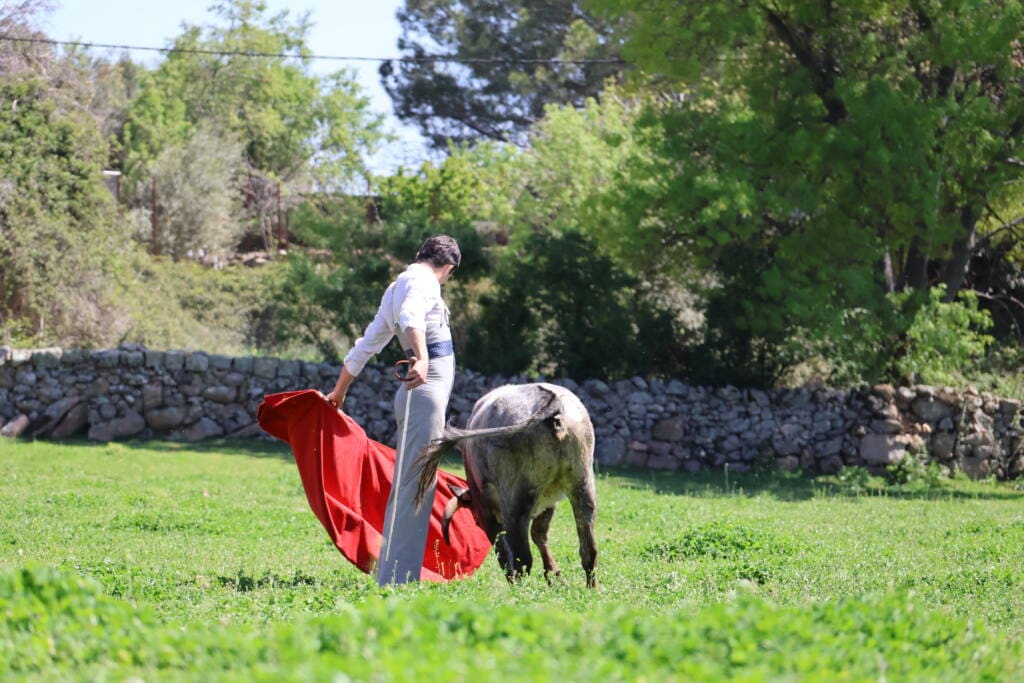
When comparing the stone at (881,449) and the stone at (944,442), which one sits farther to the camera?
the stone at (944,442)

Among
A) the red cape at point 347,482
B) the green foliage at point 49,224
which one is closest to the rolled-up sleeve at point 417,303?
the red cape at point 347,482

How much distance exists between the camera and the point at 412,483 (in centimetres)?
867

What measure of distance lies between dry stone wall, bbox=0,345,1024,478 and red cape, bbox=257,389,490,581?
10810mm

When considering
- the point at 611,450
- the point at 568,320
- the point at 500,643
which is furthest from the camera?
the point at 568,320

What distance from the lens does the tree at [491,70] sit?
47094mm

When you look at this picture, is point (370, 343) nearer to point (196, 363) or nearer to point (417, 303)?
point (417, 303)

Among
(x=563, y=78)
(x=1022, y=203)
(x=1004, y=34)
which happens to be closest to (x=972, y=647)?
(x=1004, y=34)

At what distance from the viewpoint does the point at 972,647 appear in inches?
214

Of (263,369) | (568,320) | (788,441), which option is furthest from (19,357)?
(788,441)

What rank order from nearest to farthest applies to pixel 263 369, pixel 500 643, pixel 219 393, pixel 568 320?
pixel 500 643, pixel 219 393, pixel 263 369, pixel 568 320

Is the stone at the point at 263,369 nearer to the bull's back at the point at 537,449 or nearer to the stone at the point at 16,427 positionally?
the stone at the point at 16,427

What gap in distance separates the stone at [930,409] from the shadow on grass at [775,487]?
1.16 metres

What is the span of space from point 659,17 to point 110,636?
1716cm

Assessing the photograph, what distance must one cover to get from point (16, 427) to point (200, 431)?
294 centimetres
